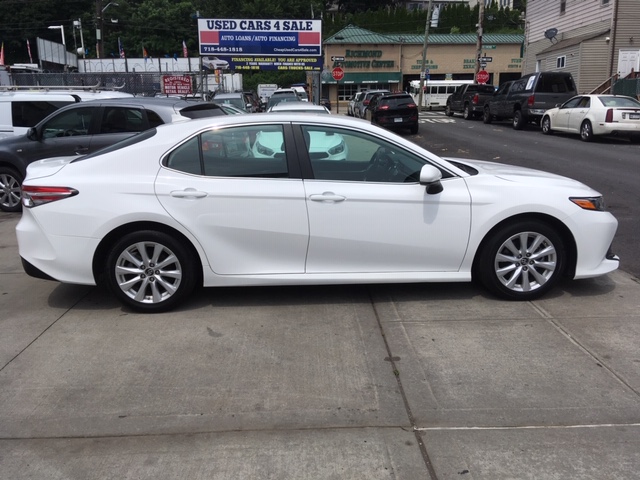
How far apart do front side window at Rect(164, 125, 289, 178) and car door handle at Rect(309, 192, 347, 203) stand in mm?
324

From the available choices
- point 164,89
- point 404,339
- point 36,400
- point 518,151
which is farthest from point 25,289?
point 164,89

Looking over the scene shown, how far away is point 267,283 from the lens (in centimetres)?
500

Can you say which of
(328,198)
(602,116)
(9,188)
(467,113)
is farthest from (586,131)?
(9,188)

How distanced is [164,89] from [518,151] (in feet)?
46.3

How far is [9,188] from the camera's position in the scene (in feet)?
31.7

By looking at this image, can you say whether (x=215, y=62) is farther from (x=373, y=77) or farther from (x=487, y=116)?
(x=373, y=77)

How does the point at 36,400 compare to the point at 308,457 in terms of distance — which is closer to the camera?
the point at 308,457

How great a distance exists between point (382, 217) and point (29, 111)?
891cm

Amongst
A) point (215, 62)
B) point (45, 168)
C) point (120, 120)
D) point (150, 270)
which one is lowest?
point (150, 270)

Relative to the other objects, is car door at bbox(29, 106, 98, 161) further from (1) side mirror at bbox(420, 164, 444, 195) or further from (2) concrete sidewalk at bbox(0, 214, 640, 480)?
(1) side mirror at bbox(420, 164, 444, 195)

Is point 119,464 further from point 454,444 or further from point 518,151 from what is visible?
point 518,151

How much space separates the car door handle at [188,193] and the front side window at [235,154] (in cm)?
19

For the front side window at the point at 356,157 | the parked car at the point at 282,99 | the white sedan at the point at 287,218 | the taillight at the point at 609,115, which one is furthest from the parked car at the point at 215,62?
the front side window at the point at 356,157

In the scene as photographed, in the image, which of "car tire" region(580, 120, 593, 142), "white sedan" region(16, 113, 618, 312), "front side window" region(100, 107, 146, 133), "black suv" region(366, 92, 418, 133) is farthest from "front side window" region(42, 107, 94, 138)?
"black suv" region(366, 92, 418, 133)
